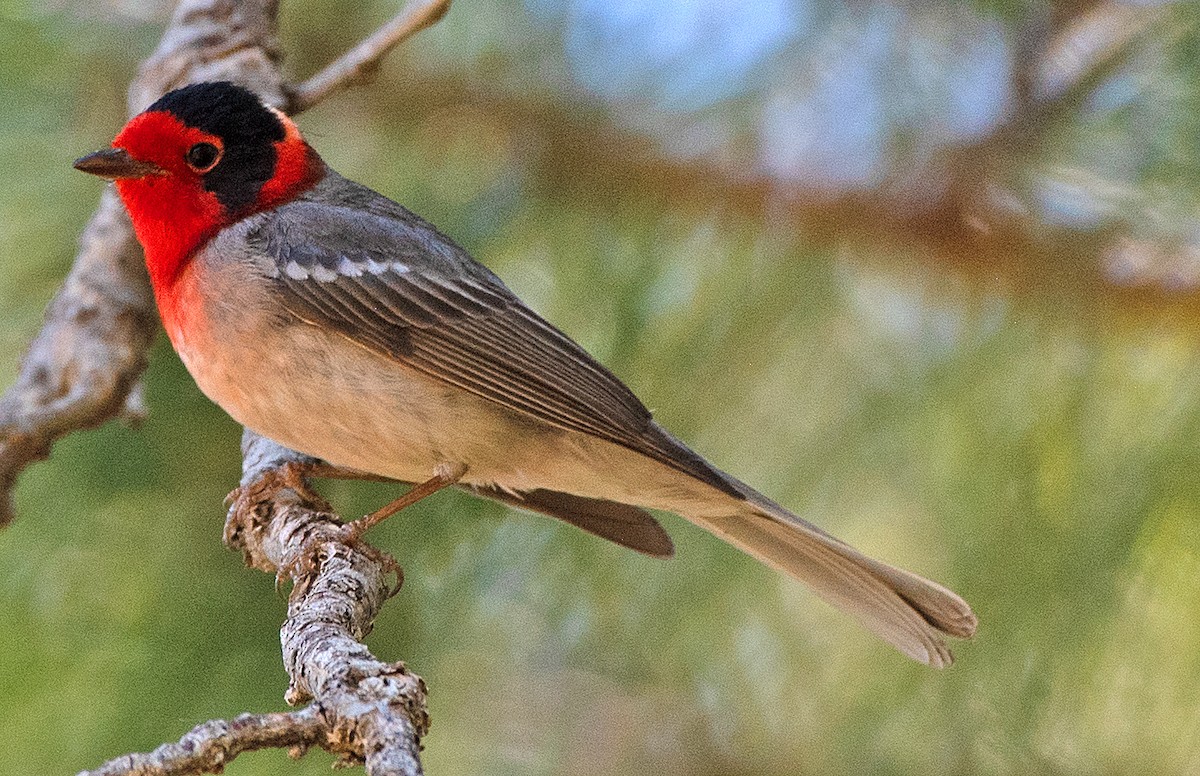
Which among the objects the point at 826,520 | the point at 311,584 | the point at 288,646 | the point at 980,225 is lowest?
the point at 288,646

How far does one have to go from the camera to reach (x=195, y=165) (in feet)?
9.32

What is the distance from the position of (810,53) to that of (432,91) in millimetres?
905

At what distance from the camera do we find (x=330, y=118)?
11.1 feet

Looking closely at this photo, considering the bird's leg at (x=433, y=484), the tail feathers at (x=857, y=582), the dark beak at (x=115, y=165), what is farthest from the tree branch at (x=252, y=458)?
the tail feathers at (x=857, y=582)

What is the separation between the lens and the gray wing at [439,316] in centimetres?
265

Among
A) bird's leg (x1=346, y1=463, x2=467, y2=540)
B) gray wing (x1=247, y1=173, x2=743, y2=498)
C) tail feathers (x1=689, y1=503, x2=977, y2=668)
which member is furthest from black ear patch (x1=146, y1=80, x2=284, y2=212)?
tail feathers (x1=689, y1=503, x2=977, y2=668)

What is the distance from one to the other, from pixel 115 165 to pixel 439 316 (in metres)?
0.76

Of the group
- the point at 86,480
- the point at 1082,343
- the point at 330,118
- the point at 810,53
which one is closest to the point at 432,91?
the point at 330,118

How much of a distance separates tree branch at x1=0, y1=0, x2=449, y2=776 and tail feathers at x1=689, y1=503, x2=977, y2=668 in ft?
2.61

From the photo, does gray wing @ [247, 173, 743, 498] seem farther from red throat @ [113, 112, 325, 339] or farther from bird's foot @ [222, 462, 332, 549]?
bird's foot @ [222, 462, 332, 549]

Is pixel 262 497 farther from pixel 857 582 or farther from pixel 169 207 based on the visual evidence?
pixel 857 582

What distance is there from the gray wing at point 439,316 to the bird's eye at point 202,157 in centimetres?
18

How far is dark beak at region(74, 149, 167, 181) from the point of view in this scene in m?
2.64

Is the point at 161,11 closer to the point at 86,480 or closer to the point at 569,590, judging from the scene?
the point at 86,480
